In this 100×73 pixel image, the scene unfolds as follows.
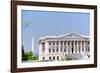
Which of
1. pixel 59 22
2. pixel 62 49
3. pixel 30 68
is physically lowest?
pixel 30 68

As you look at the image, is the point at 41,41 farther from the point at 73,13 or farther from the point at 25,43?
the point at 73,13

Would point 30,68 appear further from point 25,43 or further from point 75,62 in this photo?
A: point 75,62

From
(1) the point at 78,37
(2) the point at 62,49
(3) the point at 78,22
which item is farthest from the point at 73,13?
(2) the point at 62,49

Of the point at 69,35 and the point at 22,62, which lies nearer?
the point at 22,62

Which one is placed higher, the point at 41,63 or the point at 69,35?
the point at 69,35

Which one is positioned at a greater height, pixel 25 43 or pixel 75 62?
pixel 25 43

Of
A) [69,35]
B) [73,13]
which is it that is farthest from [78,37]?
[73,13]
